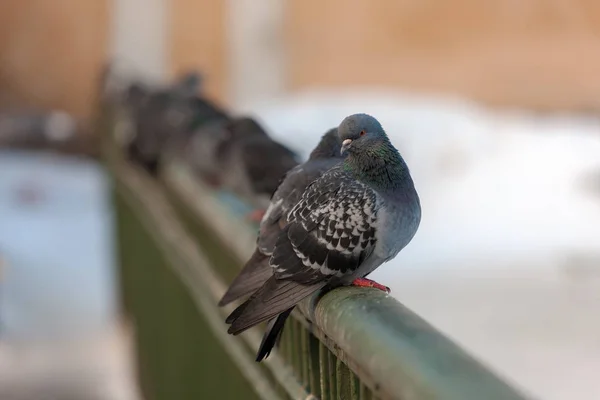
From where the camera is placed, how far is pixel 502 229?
4.14 m

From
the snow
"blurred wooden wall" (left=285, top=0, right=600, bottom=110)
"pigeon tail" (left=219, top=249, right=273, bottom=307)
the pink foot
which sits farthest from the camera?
"blurred wooden wall" (left=285, top=0, right=600, bottom=110)

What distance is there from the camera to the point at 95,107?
22.3ft

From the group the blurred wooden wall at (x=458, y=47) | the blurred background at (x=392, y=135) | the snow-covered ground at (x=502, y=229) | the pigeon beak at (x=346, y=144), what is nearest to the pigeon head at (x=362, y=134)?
the pigeon beak at (x=346, y=144)

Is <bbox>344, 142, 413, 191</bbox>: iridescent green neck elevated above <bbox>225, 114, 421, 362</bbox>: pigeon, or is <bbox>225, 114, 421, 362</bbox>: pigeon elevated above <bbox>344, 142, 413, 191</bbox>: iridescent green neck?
<bbox>344, 142, 413, 191</bbox>: iridescent green neck

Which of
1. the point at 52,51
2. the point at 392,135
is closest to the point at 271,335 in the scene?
the point at 392,135

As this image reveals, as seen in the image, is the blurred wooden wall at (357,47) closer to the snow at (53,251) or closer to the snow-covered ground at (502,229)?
the snow-covered ground at (502,229)

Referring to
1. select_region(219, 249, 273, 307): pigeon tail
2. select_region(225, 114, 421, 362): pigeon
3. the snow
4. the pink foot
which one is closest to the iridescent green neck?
select_region(225, 114, 421, 362): pigeon

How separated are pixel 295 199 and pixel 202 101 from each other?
207 centimetres

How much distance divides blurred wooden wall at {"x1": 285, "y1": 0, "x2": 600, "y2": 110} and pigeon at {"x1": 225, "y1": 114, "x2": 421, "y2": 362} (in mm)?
4392

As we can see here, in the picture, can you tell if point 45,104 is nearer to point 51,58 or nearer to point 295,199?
point 51,58

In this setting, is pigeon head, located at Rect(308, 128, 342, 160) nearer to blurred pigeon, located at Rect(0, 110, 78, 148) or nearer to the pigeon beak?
the pigeon beak

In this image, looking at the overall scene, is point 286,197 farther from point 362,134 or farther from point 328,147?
point 362,134

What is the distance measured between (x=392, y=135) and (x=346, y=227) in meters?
0.88

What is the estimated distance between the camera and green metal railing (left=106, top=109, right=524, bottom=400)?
0.77 meters
